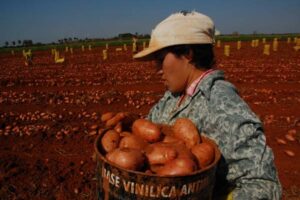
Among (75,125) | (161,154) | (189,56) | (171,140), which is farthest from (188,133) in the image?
(75,125)

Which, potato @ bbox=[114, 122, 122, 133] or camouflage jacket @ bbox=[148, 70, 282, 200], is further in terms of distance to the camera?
potato @ bbox=[114, 122, 122, 133]

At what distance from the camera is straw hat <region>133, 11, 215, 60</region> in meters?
1.74

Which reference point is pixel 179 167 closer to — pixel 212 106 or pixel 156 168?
pixel 156 168

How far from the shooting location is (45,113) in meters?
7.55

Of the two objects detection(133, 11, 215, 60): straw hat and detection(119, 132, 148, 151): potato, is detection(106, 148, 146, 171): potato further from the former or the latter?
detection(133, 11, 215, 60): straw hat

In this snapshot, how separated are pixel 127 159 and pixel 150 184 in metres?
0.16

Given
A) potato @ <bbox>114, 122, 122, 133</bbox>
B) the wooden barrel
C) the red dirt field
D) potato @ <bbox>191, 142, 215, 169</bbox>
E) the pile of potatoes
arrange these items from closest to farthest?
the wooden barrel < the pile of potatoes < potato @ <bbox>191, 142, 215, 169</bbox> < potato @ <bbox>114, 122, 122, 133</bbox> < the red dirt field

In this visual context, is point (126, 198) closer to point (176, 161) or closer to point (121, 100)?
point (176, 161)

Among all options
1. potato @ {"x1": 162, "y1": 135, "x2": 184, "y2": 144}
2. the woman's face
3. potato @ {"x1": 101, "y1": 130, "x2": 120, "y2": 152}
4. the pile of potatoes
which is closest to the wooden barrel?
the pile of potatoes

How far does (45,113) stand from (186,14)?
6.45 metres

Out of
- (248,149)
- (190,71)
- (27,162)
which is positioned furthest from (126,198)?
(27,162)

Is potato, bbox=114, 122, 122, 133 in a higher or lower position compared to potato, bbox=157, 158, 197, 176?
higher

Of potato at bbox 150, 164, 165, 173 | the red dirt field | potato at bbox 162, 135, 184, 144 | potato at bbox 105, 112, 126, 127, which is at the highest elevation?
potato at bbox 105, 112, 126, 127

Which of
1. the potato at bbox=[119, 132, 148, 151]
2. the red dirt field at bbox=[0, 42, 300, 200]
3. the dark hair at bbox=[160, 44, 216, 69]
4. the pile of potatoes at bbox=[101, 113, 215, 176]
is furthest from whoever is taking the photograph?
the red dirt field at bbox=[0, 42, 300, 200]
